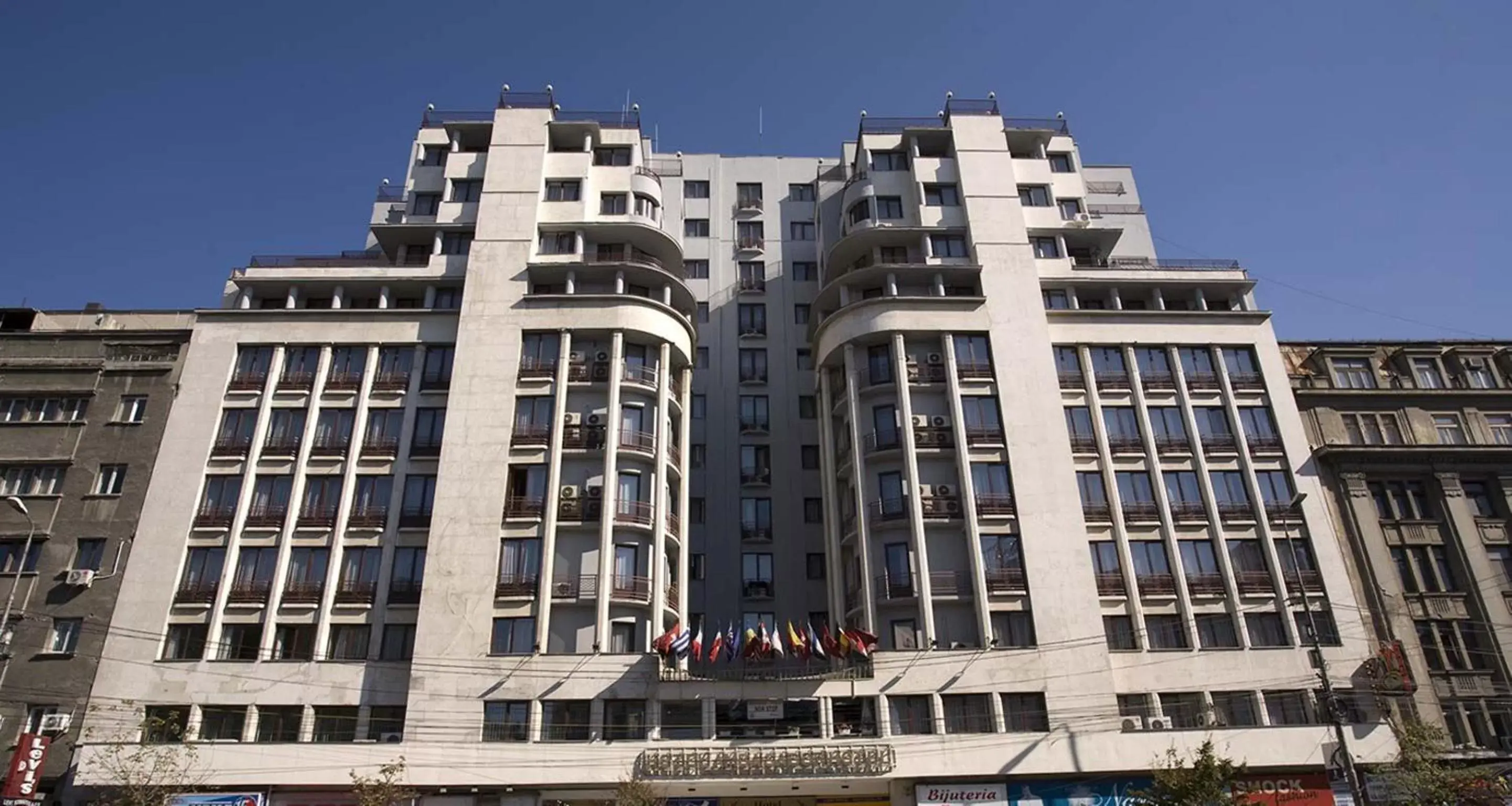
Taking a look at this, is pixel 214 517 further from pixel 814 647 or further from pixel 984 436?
pixel 984 436

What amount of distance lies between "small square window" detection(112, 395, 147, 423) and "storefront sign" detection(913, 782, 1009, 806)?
43538 millimetres

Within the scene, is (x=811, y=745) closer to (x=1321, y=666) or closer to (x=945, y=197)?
(x=1321, y=666)

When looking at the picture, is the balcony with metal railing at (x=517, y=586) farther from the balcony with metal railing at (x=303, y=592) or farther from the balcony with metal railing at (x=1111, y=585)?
the balcony with metal railing at (x=1111, y=585)

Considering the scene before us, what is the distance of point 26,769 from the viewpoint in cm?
3759

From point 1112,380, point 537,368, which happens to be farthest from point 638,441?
point 1112,380

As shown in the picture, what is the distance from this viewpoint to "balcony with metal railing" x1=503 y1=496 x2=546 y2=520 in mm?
45625

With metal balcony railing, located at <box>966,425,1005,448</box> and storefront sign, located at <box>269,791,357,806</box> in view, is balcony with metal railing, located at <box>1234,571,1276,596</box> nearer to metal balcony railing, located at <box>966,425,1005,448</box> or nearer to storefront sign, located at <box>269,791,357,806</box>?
metal balcony railing, located at <box>966,425,1005,448</box>

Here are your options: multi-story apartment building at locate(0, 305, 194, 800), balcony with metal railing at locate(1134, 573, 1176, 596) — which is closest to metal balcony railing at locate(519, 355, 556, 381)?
multi-story apartment building at locate(0, 305, 194, 800)

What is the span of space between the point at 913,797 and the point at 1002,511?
14432 mm

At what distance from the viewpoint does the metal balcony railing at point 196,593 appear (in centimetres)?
4422

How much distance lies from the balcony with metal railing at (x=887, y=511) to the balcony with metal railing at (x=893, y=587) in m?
2.77

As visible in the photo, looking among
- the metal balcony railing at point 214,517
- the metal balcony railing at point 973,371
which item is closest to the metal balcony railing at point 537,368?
the metal balcony railing at point 214,517

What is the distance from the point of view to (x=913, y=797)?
133ft

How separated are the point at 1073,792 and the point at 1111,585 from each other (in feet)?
34.5
